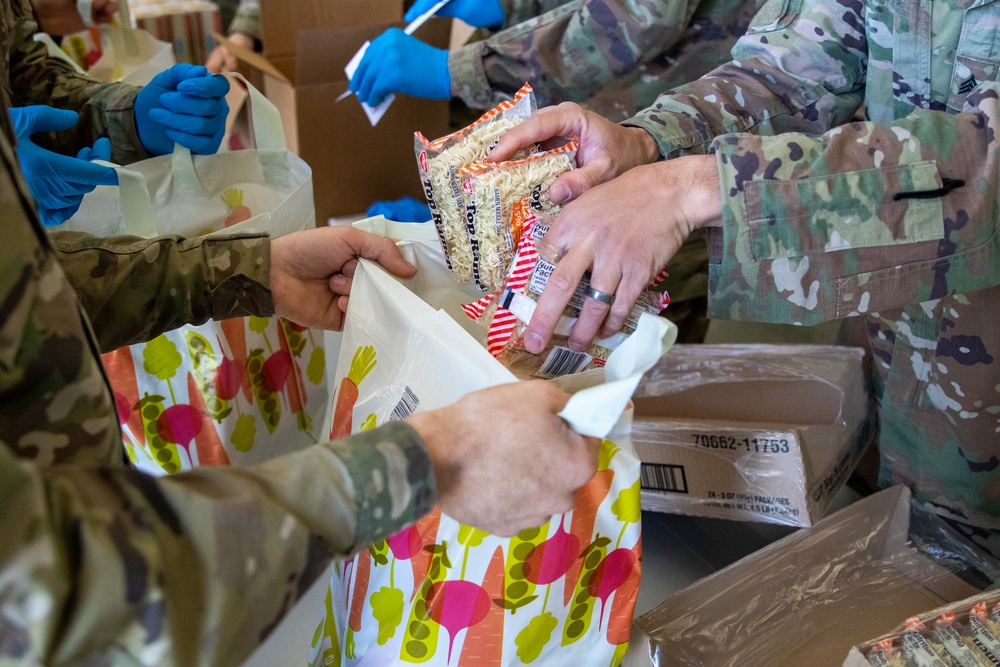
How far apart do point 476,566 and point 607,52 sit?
1.07 meters

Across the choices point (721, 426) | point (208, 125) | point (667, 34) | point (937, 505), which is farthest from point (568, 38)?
point (937, 505)

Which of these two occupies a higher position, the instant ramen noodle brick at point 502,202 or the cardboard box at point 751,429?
the instant ramen noodle brick at point 502,202

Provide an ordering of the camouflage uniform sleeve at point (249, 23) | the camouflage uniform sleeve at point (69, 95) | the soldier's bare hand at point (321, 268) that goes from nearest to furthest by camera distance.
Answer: the soldier's bare hand at point (321, 268), the camouflage uniform sleeve at point (69, 95), the camouflage uniform sleeve at point (249, 23)

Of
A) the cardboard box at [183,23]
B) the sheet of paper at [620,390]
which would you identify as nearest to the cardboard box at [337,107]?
the cardboard box at [183,23]

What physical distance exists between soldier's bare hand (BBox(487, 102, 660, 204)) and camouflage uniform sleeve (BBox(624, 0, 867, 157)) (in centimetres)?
7

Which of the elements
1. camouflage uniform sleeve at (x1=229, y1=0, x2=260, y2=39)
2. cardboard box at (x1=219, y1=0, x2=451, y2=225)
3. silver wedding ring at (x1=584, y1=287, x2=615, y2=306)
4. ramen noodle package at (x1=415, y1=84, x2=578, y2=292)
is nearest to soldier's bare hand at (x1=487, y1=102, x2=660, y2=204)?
ramen noodle package at (x1=415, y1=84, x2=578, y2=292)

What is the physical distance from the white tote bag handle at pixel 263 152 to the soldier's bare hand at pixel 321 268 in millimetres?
274

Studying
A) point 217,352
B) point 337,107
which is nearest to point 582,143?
point 217,352

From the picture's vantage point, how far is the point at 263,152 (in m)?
1.23

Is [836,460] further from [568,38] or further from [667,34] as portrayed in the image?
[568,38]

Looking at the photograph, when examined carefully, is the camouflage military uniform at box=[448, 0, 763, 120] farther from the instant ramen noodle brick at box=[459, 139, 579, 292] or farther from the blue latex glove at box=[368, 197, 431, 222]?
the instant ramen noodle brick at box=[459, 139, 579, 292]

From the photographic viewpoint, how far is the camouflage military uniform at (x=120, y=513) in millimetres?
422

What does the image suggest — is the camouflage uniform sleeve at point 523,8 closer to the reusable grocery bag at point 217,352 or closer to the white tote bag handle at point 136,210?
the reusable grocery bag at point 217,352

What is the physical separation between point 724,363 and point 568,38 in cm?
71
